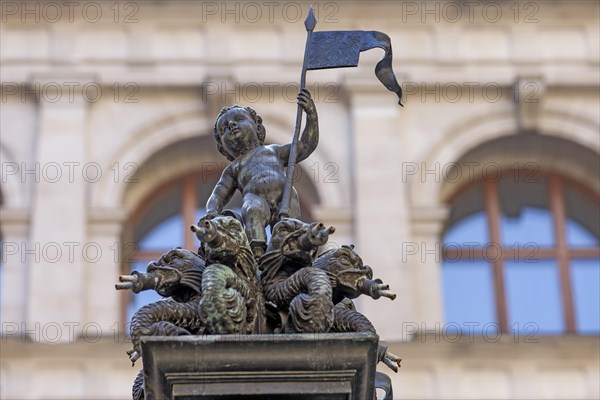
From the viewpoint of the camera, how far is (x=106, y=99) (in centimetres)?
2219

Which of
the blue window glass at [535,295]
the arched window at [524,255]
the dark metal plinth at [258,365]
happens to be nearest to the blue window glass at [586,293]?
the arched window at [524,255]

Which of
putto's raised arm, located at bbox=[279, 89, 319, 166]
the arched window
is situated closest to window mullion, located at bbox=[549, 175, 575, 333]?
the arched window

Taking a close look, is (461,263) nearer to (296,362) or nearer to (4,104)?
(4,104)

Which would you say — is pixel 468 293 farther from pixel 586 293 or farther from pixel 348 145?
pixel 348 145

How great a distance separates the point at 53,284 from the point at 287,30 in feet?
16.7

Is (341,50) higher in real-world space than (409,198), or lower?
lower

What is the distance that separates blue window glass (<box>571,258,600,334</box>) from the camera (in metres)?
22.0

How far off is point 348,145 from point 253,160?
44.2ft

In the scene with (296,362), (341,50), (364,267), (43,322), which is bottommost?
(296,362)

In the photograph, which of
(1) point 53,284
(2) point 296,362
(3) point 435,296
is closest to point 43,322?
(1) point 53,284

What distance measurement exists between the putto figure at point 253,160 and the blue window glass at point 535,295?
45.1ft

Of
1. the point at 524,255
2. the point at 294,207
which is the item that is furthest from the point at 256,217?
the point at 524,255

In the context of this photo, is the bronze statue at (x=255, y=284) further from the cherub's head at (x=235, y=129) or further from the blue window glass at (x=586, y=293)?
the blue window glass at (x=586, y=293)

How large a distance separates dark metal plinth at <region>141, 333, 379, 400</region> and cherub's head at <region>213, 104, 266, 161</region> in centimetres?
198
